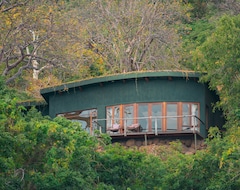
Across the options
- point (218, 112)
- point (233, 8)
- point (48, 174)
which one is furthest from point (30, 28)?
point (233, 8)

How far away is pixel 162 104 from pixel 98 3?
15590 mm

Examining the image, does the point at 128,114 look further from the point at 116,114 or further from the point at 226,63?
the point at 226,63

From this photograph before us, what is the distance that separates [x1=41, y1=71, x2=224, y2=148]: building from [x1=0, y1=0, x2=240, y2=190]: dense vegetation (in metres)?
0.77

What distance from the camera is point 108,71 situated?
184 ft

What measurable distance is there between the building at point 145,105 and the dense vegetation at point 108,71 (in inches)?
30.3

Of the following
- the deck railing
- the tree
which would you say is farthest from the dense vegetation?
the deck railing

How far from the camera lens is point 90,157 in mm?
35719

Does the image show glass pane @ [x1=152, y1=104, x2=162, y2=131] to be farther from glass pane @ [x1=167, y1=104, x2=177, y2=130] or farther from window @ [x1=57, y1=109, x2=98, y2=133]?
window @ [x1=57, y1=109, x2=98, y2=133]

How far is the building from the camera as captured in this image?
44.4 metres

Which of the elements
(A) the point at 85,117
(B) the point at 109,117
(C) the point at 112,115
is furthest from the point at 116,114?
(A) the point at 85,117

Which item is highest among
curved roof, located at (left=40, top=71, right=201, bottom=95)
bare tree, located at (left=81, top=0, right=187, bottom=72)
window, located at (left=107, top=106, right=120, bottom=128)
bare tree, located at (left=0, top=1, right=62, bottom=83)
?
bare tree, located at (left=81, top=0, right=187, bottom=72)

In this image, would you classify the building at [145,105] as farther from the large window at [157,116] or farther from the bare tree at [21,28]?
the bare tree at [21,28]

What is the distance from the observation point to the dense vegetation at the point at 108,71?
33.2 m

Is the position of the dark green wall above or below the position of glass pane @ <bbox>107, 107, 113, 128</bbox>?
above
